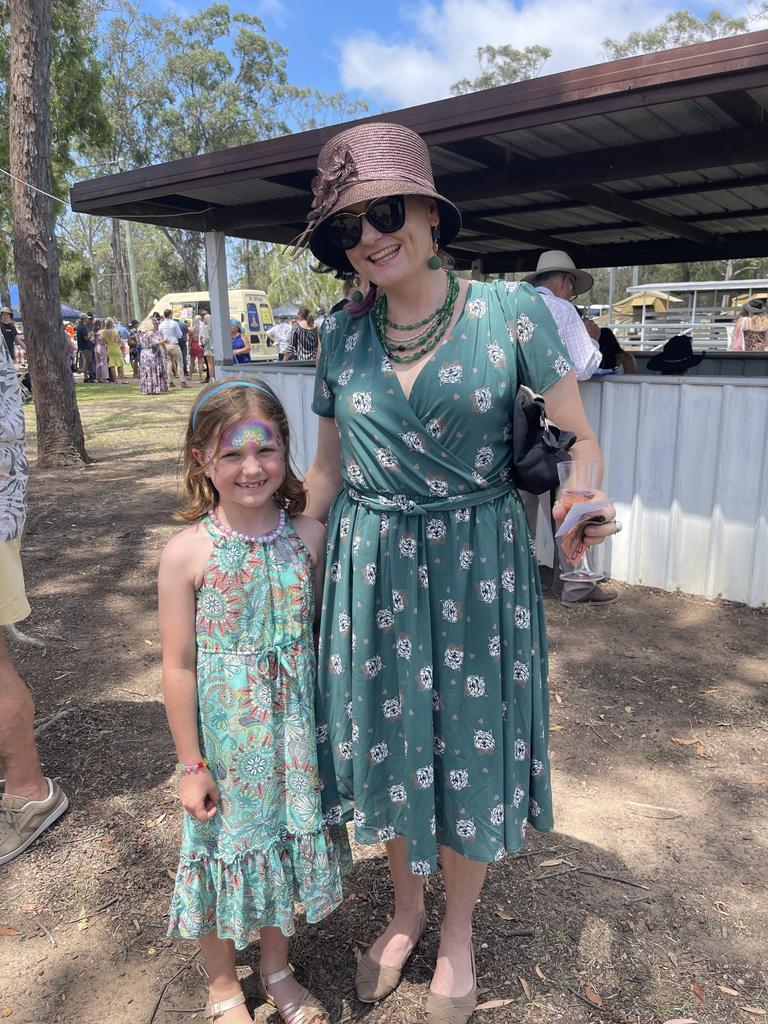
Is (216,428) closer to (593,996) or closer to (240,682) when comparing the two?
(240,682)

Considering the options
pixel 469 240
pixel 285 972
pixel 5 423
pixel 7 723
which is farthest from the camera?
pixel 469 240

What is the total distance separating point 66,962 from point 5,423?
155cm

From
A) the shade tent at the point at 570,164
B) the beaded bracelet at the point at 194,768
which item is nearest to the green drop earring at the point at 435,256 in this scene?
the beaded bracelet at the point at 194,768

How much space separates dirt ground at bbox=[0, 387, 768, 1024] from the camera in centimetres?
193

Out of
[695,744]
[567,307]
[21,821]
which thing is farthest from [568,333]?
[21,821]

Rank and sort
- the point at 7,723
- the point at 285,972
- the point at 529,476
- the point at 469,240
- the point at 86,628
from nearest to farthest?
the point at 529,476
the point at 285,972
the point at 7,723
the point at 86,628
the point at 469,240

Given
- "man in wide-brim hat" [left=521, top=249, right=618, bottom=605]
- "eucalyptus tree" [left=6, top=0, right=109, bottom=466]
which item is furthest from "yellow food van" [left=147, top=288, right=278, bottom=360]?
"man in wide-brim hat" [left=521, top=249, right=618, bottom=605]

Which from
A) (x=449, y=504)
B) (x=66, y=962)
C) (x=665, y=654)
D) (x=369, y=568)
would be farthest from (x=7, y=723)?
(x=665, y=654)

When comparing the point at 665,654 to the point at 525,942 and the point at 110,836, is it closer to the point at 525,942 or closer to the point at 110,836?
the point at 525,942

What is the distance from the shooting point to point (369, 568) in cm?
163

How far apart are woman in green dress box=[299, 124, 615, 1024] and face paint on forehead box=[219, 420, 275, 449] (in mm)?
191

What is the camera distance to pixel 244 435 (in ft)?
5.30

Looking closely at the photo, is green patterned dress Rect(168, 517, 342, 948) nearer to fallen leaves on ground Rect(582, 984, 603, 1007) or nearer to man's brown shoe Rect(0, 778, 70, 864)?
fallen leaves on ground Rect(582, 984, 603, 1007)

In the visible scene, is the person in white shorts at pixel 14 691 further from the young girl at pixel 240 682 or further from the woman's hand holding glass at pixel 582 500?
the woman's hand holding glass at pixel 582 500
